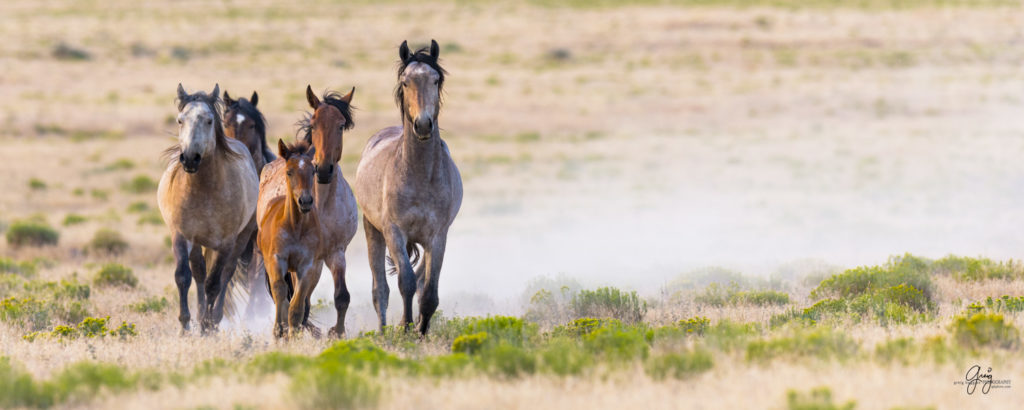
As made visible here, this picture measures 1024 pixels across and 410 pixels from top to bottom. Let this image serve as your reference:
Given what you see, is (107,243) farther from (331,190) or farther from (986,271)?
(986,271)

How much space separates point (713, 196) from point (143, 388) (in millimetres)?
22300

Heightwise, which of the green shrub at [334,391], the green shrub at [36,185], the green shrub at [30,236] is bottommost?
the green shrub at [334,391]

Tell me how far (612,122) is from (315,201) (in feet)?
113

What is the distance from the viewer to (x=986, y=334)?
24.1ft

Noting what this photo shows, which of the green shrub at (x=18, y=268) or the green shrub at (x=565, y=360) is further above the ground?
the green shrub at (x=18, y=268)

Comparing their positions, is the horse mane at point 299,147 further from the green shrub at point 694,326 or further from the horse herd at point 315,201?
the green shrub at point 694,326

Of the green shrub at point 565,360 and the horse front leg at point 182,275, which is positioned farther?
the horse front leg at point 182,275

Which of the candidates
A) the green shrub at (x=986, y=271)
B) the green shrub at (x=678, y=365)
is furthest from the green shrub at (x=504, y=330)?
the green shrub at (x=986, y=271)

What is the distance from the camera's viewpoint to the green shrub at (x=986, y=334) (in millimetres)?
7301

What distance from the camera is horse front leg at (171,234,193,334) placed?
1004 centimetres

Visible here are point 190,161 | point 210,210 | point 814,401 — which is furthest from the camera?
point 210,210

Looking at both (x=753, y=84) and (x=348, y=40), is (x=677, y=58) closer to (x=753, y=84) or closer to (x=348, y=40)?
(x=753, y=84)

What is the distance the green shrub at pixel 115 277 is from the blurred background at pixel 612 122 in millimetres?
586

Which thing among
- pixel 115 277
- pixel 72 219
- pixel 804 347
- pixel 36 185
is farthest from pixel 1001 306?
pixel 36 185
